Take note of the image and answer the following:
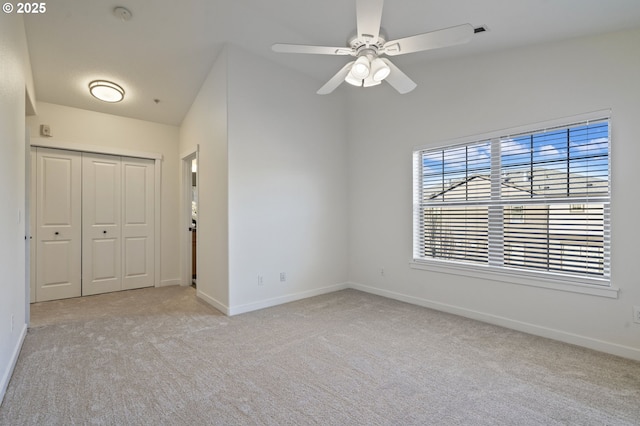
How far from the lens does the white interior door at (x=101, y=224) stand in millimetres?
4395

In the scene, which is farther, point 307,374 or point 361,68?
point 361,68

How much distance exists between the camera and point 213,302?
3.84 metres

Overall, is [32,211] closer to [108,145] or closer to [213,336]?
[108,145]

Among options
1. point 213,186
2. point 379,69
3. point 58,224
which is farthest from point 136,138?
point 379,69

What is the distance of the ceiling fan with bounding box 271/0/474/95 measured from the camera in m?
1.94

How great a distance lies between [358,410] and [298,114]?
3.51 m

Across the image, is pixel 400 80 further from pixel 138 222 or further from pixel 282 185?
pixel 138 222

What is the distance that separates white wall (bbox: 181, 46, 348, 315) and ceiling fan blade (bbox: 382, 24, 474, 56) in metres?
1.98

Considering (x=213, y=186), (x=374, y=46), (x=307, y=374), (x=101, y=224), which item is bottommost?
(x=307, y=374)

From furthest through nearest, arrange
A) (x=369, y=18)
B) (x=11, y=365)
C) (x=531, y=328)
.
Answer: (x=531, y=328)
(x=11, y=365)
(x=369, y=18)

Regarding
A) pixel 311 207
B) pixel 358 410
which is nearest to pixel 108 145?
pixel 311 207

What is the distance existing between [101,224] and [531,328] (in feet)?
17.9

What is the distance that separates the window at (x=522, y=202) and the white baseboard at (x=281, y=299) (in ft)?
4.38

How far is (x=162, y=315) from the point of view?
353 cm
